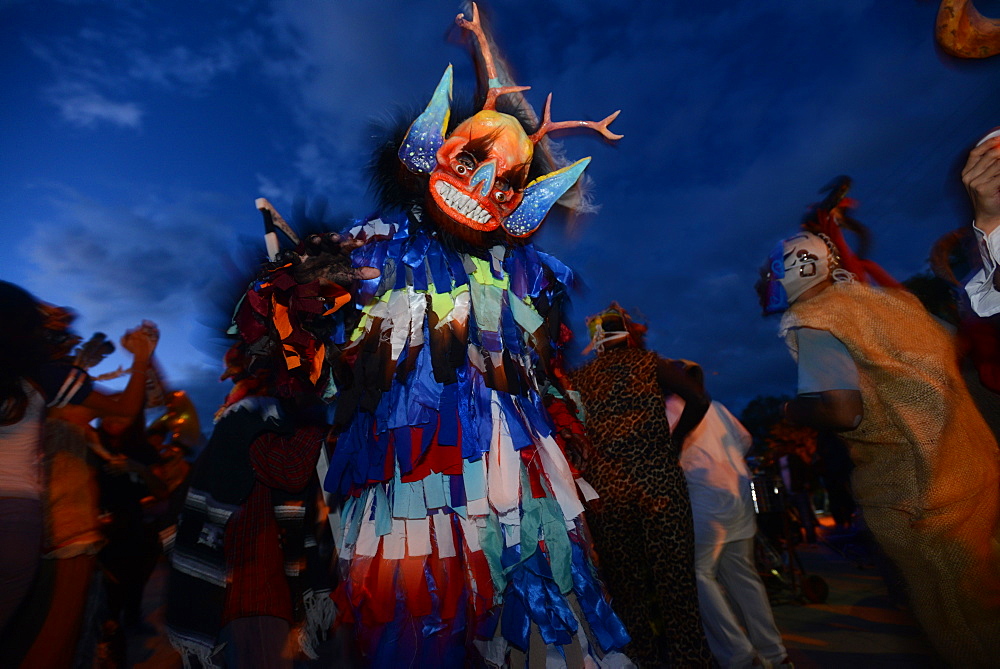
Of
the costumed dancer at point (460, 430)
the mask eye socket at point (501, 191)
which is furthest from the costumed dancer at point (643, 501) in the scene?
the mask eye socket at point (501, 191)

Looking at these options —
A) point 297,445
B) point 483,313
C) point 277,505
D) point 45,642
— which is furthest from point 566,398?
point 45,642

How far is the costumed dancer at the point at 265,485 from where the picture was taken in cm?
182

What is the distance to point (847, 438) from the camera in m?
1.91

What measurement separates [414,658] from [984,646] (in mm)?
1737

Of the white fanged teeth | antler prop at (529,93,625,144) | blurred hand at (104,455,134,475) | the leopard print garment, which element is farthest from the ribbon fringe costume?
blurred hand at (104,455,134,475)

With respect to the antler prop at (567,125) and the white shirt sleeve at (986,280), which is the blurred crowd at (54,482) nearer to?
the antler prop at (567,125)

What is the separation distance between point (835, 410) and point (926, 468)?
306mm

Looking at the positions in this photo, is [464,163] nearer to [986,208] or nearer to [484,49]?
[484,49]

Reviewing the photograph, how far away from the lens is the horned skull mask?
1.98m

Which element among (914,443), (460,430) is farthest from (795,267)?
(460,430)

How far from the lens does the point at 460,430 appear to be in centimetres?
177

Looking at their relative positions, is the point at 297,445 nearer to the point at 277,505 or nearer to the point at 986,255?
the point at 277,505

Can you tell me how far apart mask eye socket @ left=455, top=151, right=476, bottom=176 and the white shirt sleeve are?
5.65 ft

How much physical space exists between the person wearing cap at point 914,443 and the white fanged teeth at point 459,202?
131 cm
